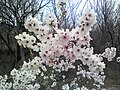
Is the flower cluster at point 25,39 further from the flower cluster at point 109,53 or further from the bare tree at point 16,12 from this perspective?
the bare tree at point 16,12

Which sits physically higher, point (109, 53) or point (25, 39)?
point (109, 53)

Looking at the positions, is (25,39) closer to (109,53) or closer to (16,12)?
(109,53)

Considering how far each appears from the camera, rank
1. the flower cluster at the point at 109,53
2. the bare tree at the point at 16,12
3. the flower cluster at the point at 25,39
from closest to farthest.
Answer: the flower cluster at the point at 25,39
the flower cluster at the point at 109,53
the bare tree at the point at 16,12

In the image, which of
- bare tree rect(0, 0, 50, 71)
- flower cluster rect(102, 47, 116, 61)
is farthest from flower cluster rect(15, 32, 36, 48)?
bare tree rect(0, 0, 50, 71)

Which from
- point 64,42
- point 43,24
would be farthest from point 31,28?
point 64,42

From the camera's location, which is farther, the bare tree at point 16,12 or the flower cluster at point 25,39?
the bare tree at point 16,12

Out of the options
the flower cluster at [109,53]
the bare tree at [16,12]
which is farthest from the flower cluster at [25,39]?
the bare tree at [16,12]

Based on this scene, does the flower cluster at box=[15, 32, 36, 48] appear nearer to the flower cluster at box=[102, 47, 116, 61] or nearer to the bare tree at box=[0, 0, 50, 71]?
the flower cluster at box=[102, 47, 116, 61]

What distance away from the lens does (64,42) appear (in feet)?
10.7

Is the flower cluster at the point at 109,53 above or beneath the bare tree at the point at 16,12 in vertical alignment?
beneath

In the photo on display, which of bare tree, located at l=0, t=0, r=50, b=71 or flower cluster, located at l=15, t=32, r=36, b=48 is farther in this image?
bare tree, located at l=0, t=0, r=50, b=71

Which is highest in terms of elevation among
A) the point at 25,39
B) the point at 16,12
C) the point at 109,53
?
the point at 16,12

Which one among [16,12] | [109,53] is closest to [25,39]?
[109,53]

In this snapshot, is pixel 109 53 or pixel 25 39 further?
pixel 109 53
